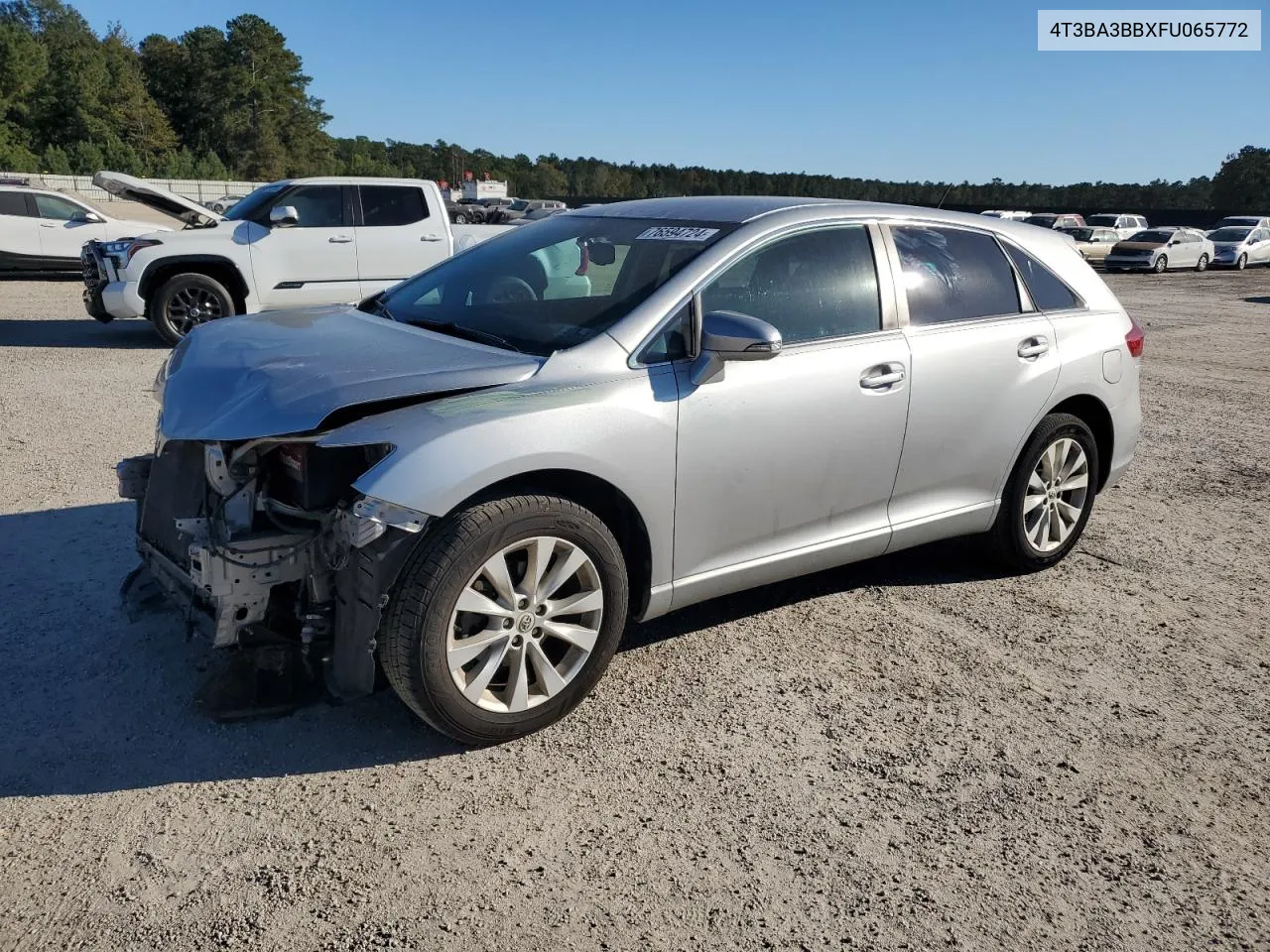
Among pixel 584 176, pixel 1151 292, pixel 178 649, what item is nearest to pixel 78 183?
pixel 1151 292

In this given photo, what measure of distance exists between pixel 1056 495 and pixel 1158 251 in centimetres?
3152

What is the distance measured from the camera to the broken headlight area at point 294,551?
300 centimetres

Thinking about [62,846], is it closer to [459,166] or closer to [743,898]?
[743,898]

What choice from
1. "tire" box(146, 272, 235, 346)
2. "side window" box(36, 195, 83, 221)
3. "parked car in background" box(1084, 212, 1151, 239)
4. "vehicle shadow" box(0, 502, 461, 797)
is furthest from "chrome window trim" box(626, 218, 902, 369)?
"parked car in background" box(1084, 212, 1151, 239)

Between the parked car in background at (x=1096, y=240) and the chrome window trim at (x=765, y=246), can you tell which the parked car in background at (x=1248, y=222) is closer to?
the parked car in background at (x=1096, y=240)

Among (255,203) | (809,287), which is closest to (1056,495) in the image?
(809,287)

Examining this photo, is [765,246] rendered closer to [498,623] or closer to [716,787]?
[498,623]

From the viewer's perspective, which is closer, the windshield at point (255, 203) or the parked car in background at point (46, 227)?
the windshield at point (255, 203)

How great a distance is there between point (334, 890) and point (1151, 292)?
2635 centimetres

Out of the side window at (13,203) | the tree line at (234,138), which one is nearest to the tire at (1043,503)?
the side window at (13,203)

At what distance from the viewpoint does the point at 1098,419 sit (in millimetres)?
5047

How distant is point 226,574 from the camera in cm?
Result: 304

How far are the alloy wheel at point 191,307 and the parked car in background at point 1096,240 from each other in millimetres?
32158

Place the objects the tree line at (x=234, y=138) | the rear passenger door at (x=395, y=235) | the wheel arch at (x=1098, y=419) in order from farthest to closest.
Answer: the tree line at (x=234, y=138), the rear passenger door at (x=395, y=235), the wheel arch at (x=1098, y=419)
